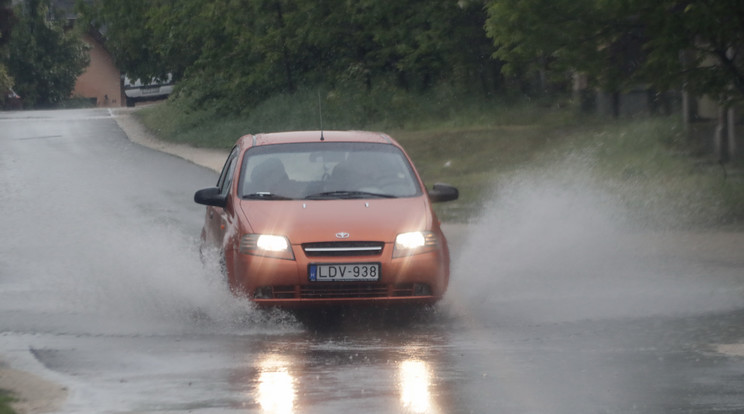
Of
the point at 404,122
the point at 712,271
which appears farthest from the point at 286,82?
the point at 712,271

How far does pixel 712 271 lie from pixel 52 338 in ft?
20.5

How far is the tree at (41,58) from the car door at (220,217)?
69884 mm

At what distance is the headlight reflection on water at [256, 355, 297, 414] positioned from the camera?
6.93 m

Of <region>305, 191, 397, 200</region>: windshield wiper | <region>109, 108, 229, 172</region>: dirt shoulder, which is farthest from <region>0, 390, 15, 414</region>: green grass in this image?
<region>109, 108, 229, 172</region>: dirt shoulder

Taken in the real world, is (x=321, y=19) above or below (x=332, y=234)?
above

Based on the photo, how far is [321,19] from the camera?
38.9 metres

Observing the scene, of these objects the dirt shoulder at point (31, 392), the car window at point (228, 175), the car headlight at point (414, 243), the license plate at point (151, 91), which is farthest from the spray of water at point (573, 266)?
the license plate at point (151, 91)

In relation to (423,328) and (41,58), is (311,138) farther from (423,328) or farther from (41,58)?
(41,58)

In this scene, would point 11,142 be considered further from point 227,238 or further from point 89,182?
point 227,238

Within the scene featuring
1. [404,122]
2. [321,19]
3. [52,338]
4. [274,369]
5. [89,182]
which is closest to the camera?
[274,369]

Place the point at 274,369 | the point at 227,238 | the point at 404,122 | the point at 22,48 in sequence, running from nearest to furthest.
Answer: the point at 274,369, the point at 227,238, the point at 404,122, the point at 22,48

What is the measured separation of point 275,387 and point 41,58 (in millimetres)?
76551

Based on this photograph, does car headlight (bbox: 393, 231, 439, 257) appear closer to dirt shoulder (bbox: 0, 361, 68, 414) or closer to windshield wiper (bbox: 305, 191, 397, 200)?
windshield wiper (bbox: 305, 191, 397, 200)

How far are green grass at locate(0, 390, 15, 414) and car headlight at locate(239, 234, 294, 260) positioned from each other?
2.70m
